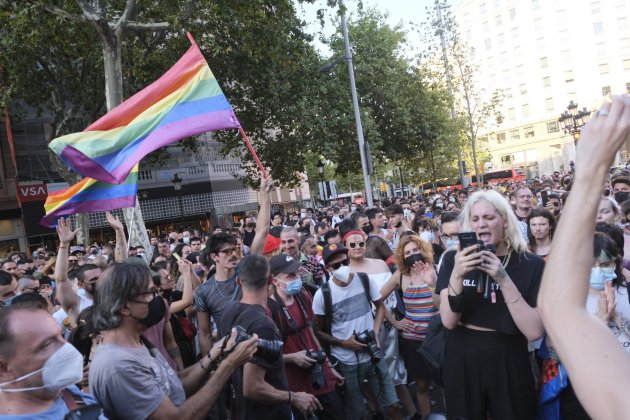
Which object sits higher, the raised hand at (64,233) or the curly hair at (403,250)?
the raised hand at (64,233)

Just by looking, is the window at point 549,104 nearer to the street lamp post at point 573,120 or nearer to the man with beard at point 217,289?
the street lamp post at point 573,120

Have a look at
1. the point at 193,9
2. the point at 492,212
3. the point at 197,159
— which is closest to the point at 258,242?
the point at 492,212

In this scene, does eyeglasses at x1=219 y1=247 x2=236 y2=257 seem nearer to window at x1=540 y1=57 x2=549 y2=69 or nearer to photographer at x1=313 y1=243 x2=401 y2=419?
photographer at x1=313 y1=243 x2=401 y2=419

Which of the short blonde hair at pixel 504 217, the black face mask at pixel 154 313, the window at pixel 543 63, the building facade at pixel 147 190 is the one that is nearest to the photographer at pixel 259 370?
the black face mask at pixel 154 313

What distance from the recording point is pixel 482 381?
2994 mm

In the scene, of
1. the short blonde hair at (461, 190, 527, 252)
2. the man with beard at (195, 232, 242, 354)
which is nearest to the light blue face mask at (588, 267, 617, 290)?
the short blonde hair at (461, 190, 527, 252)

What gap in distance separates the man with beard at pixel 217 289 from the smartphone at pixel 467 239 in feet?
7.43

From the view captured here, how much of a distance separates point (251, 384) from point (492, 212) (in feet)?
5.78

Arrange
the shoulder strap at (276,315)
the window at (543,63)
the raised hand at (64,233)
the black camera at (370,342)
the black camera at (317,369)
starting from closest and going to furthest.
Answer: the black camera at (317,369), the shoulder strap at (276,315), the black camera at (370,342), the raised hand at (64,233), the window at (543,63)

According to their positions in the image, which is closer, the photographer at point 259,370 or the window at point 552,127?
the photographer at point 259,370

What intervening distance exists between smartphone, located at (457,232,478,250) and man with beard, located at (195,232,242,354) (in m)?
2.26

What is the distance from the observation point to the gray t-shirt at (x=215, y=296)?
467 cm

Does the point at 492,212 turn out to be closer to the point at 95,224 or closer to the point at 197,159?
the point at 95,224

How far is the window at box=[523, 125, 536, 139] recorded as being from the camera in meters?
64.1
